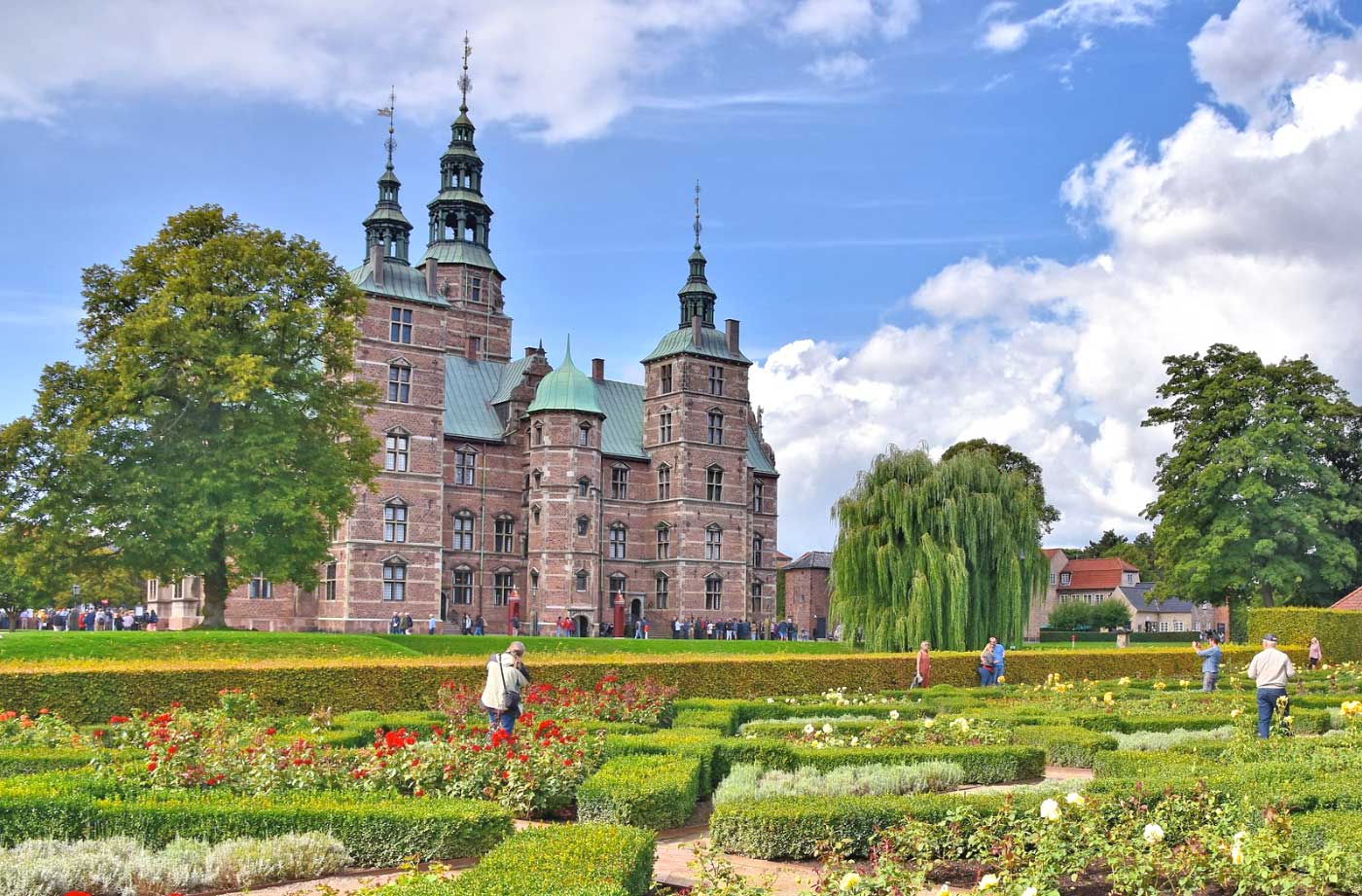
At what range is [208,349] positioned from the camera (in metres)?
30.1

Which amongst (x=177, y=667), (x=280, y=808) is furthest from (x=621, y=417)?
(x=280, y=808)

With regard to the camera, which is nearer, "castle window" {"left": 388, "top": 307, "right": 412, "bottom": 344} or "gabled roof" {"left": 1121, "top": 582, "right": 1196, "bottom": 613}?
"castle window" {"left": 388, "top": 307, "right": 412, "bottom": 344}

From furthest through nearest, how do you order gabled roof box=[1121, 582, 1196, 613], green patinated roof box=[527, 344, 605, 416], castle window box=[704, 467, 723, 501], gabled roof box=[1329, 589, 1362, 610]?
gabled roof box=[1121, 582, 1196, 613] → castle window box=[704, 467, 723, 501] → green patinated roof box=[527, 344, 605, 416] → gabled roof box=[1329, 589, 1362, 610]

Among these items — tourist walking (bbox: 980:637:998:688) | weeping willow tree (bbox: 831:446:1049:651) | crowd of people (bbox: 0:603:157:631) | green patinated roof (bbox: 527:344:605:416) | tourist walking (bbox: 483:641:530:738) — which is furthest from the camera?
green patinated roof (bbox: 527:344:605:416)

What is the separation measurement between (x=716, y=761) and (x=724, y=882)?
618 centimetres

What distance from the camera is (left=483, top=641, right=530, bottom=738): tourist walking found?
45.9ft

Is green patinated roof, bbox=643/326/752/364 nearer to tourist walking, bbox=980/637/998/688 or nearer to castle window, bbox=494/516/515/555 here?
castle window, bbox=494/516/515/555

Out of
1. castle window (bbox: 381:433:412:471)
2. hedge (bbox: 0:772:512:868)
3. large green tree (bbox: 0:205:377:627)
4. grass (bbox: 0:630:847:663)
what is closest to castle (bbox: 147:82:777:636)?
castle window (bbox: 381:433:412:471)

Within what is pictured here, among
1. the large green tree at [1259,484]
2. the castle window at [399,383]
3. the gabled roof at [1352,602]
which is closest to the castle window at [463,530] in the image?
the castle window at [399,383]

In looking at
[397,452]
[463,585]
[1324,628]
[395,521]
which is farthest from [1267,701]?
[463,585]

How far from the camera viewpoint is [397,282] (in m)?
47.5

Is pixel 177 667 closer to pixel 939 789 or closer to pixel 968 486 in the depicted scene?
pixel 939 789

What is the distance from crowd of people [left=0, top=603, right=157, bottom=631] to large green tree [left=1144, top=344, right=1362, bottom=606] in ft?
126

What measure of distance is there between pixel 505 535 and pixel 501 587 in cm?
223
